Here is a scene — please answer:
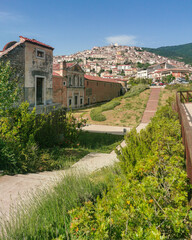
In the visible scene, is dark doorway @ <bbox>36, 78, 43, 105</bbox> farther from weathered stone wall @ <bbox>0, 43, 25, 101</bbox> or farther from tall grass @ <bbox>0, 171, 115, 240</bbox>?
tall grass @ <bbox>0, 171, 115, 240</bbox>

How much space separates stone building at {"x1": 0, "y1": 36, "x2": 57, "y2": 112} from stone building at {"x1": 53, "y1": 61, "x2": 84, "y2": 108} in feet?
57.6

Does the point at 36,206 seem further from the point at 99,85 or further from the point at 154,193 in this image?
the point at 99,85

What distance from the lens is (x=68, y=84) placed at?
33.6m

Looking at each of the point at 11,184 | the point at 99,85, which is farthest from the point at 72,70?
the point at 11,184

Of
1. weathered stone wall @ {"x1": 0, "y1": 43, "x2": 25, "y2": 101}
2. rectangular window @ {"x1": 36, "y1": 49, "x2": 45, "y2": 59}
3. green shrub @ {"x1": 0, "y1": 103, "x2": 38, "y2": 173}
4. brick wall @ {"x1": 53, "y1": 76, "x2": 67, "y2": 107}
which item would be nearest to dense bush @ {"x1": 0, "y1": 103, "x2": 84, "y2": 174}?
green shrub @ {"x1": 0, "y1": 103, "x2": 38, "y2": 173}

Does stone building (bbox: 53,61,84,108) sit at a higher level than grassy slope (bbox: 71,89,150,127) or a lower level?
higher

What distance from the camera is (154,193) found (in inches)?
99.3

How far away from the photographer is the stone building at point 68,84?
3144 centimetres

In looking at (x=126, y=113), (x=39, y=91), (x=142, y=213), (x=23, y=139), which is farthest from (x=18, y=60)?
(x=126, y=113)

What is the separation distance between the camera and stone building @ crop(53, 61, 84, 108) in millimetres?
31438

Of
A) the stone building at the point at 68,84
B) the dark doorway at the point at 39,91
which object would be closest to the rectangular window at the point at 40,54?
Answer: the dark doorway at the point at 39,91

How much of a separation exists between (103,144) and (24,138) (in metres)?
5.60

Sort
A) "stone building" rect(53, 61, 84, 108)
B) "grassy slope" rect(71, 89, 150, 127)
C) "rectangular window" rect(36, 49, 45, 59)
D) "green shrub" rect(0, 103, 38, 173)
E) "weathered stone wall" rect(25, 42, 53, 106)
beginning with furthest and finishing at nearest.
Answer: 1. "stone building" rect(53, 61, 84, 108)
2. "grassy slope" rect(71, 89, 150, 127)
3. "rectangular window" rect(36, 49, 45, 59)
4. "weathered stone wall" rect(25, 42, 53, 106)
5. "green shrub" rect(0, 103, 38, 173)

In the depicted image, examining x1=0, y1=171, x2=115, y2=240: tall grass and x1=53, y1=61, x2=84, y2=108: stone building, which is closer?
x1=0, y1=171, x2=115, y2=240: tall grass
